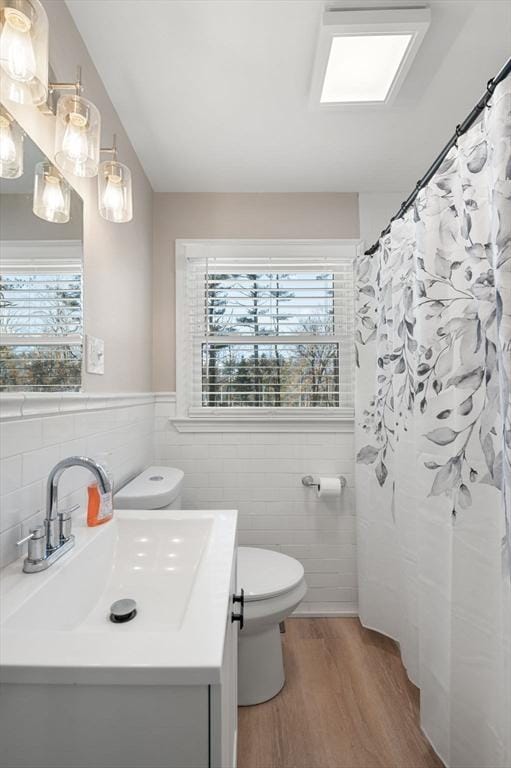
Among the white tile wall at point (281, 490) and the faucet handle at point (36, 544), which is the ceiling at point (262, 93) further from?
the faucet handle at point (36, 544)

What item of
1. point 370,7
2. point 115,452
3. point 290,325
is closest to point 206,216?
point 290,325

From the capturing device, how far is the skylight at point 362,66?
1256 millimetres

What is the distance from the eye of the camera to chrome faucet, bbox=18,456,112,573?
852 mm

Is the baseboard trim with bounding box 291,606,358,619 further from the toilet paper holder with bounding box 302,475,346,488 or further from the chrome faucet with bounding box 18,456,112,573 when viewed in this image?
the chrome faucet with bounding box 18,456,112,573

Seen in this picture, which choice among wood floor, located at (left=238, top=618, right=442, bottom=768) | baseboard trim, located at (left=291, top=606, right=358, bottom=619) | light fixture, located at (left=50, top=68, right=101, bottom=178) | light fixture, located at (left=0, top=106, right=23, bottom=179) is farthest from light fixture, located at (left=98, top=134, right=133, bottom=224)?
baseboard trim, located at (left=291, top=606, right=358, bottom=619)

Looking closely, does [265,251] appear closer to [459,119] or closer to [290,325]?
[290,325]

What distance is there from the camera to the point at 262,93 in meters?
1.53

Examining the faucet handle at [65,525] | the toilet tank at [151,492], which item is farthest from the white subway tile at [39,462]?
the toilet tank at [151,492]

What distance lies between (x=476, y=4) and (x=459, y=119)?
0.54 m

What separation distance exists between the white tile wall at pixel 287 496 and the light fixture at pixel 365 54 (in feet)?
4.99

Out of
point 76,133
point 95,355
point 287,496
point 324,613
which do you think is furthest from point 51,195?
point 324,613

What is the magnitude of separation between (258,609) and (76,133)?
1.63 metres

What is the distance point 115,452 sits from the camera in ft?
5.29

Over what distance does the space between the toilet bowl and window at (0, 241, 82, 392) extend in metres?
1.02
